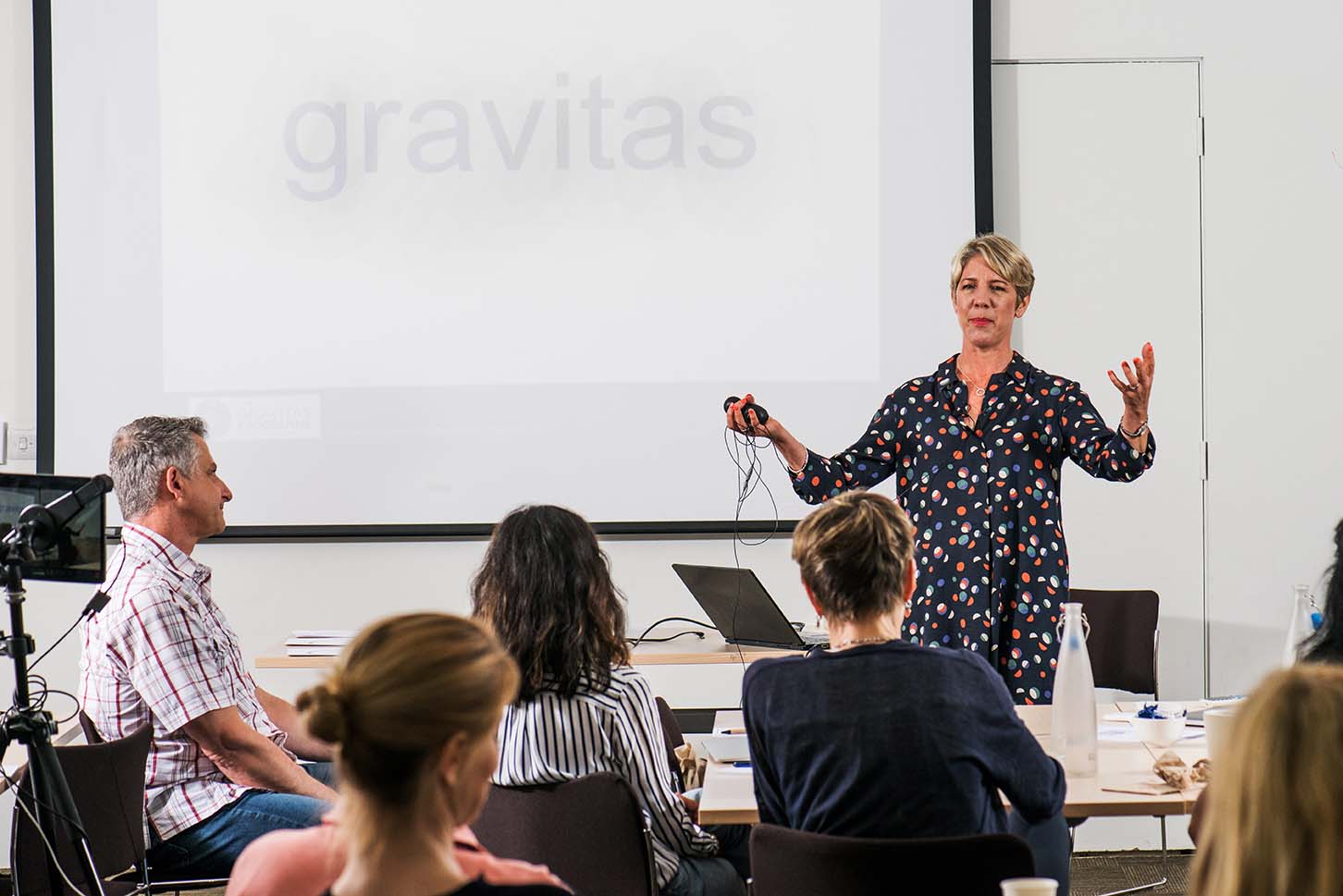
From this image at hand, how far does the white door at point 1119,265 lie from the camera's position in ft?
13.5

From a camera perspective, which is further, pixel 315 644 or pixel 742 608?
pixel 315 644

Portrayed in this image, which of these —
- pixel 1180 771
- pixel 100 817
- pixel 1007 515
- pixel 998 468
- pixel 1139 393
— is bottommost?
pixel 100 817

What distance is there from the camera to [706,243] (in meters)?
4.12

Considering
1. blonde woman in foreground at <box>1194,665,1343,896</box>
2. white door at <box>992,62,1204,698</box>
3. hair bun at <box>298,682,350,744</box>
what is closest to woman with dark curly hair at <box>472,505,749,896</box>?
hair bun at <box>298,682,350,744</box>

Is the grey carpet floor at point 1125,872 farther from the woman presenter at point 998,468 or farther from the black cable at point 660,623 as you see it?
the black cable at point 660,623

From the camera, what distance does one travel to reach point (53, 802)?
7.16 ft

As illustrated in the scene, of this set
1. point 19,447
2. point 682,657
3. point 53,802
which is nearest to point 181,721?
point 53,802

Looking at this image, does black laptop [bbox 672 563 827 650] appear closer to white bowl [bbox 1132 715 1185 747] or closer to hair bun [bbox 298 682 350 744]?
white bowl [bbox 1132 715 1185 747]

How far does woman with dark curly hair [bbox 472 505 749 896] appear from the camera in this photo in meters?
2.11

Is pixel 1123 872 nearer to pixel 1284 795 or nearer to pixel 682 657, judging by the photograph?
pixel 682 657

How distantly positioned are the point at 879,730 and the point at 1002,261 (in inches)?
65.4

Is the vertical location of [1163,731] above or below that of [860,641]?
below

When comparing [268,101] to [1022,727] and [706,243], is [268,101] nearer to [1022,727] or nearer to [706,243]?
[706,243]

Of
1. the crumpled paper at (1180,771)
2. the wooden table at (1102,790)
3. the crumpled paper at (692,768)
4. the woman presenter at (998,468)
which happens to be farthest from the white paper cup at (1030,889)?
the woman presenter at (998,468)
